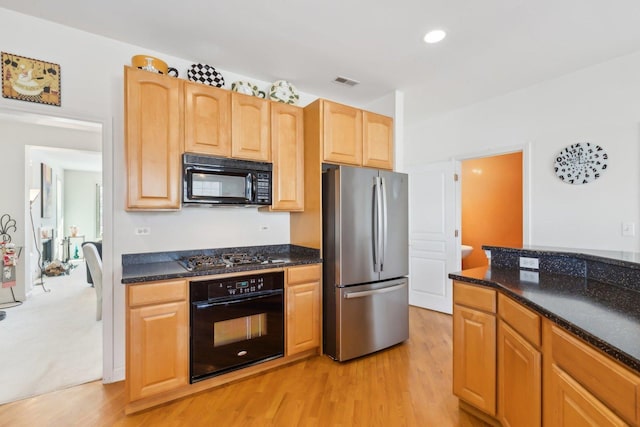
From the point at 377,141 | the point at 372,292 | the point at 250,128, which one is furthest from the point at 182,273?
the point at 377,141

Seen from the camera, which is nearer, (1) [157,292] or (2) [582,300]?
(2) [582,300]

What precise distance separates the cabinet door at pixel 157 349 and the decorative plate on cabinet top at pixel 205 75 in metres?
1.88

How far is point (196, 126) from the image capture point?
2.39 meters

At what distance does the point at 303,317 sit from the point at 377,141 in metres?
1.89

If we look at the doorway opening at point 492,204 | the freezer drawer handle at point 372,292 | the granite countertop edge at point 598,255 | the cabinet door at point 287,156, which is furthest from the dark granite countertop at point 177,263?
the doorway opening at point 492,204

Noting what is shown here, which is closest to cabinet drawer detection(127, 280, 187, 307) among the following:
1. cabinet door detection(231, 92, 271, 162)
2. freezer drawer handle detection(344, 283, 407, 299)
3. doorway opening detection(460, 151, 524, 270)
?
cabinet door detection(231, 92, 271, 162)

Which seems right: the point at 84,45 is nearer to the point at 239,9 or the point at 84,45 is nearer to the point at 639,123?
the point at 239,9

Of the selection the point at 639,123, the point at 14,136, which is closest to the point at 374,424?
the point at 639,123

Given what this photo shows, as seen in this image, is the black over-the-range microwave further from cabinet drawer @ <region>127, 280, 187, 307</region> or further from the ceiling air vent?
the ceiling air vent

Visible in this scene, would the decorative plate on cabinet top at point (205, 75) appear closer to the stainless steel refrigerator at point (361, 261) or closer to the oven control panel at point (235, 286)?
the stainless steel refrigerator at point (361, 261)

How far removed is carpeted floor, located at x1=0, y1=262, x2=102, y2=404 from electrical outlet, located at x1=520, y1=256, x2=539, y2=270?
338 cm

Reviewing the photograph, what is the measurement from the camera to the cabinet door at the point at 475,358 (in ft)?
5.74

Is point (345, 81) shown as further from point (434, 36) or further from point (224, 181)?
point (224, 181)

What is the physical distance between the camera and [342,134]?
287 centimetres
